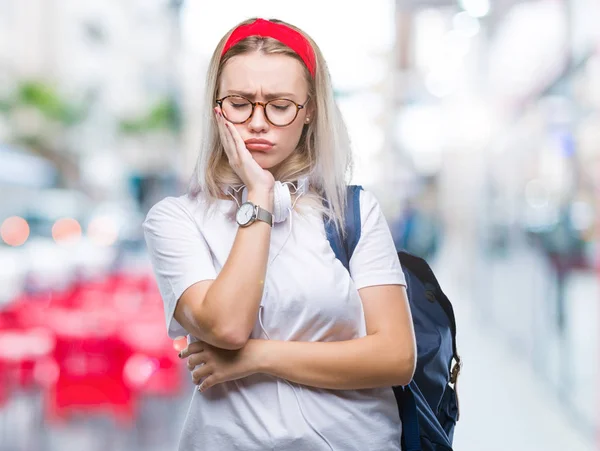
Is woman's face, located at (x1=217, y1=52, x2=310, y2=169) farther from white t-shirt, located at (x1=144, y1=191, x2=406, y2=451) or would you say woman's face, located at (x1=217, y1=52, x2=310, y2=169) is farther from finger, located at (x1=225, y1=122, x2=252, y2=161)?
white t-shirt, located at (x1=144, y1=191, x2=406, y2=451)

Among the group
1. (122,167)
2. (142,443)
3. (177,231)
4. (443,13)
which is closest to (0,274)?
(142,443)

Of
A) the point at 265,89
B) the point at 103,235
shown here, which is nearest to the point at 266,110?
the point at 265,89

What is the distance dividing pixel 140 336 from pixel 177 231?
3.18 meters

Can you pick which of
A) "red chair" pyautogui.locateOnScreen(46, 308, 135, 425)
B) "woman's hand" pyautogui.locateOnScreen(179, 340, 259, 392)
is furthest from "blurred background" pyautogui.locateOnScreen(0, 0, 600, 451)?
"woman's hand" pyautogui.locateOnScreen(179, 340, 259, 392)

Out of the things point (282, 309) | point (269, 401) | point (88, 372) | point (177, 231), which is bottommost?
point (88, 372)

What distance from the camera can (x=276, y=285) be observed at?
1439 mm

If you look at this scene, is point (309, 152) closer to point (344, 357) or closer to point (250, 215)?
point (250, 215)

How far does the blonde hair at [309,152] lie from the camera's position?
58.9 inches

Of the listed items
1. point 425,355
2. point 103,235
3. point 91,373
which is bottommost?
point 103,235

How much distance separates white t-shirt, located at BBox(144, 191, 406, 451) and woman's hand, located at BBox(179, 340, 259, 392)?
5 centimetres

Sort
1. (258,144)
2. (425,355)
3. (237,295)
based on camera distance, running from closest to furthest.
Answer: (237,295) < (258,144) < (425,355)

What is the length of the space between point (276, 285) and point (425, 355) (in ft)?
1.15

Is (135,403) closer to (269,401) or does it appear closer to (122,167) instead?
(269,401)

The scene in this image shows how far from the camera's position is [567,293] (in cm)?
593
